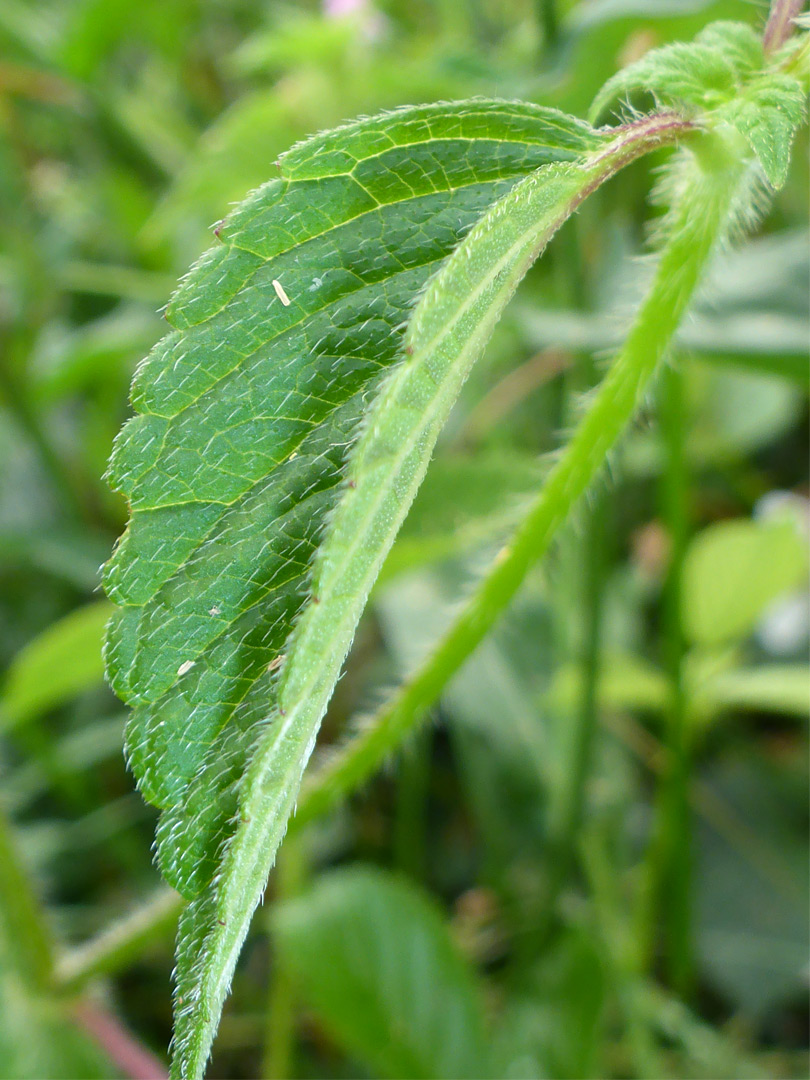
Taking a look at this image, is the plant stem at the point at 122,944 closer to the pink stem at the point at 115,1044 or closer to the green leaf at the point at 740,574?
the pink stem at the point at 115,1044

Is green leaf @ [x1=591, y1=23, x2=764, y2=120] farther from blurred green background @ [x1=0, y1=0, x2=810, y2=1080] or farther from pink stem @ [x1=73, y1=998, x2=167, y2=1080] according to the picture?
pink stem @ [x1=73, y1=998, x2=167, y2=1080]

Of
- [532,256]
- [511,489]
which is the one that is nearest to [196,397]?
[532,256]

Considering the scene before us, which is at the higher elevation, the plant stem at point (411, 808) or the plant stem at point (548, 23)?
the plant stem at point (548, 23)

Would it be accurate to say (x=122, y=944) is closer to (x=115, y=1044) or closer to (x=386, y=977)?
(x=115, y=1044)

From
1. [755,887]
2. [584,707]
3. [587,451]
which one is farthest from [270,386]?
[755,887]

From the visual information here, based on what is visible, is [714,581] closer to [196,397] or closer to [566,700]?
[566,700]

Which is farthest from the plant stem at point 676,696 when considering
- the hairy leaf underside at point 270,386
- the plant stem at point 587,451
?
the hairy leaf underside at point 270,386

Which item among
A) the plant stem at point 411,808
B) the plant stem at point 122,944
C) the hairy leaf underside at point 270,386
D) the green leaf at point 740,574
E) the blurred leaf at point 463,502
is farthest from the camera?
the plant stem at point 411,808
